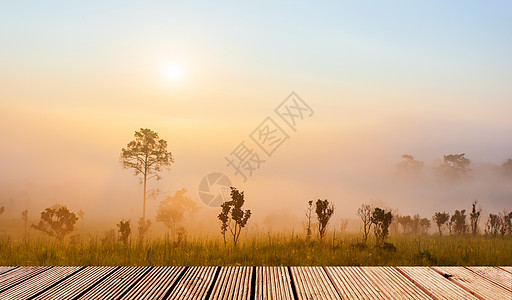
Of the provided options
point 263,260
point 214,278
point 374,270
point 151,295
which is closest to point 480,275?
point 374,270

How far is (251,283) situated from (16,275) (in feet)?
5.14

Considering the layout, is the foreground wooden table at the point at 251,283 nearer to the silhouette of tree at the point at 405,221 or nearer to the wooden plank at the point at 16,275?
the wooden plank at the point at 16,275

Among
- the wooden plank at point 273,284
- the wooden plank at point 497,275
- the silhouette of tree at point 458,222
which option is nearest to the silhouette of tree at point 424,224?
the silhouette of tree at point 458,222

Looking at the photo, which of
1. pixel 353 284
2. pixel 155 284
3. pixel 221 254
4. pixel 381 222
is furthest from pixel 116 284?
pixel 381 222

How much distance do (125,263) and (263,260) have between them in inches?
84.0

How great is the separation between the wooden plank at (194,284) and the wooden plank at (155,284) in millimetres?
55

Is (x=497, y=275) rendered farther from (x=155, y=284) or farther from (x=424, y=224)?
(x=424, y=224)

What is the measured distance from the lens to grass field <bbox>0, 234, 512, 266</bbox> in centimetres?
648

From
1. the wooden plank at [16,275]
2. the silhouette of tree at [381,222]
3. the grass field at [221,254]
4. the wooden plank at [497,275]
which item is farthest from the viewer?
the silhouette of tree at [381,222]

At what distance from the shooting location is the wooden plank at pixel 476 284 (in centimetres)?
239

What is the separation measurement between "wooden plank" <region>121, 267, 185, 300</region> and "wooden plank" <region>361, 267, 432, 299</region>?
1.25 m

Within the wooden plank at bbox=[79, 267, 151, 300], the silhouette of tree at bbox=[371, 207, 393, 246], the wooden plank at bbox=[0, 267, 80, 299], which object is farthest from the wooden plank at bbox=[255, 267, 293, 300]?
the silhouette of tree at bbox=[371, 207, 393, 246]

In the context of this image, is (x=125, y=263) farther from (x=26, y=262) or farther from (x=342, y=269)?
(x=342, y=269)

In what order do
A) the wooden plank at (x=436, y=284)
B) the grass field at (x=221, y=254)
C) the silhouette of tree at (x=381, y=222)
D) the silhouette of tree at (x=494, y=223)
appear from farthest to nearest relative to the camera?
the silhouette of tree at (x=494, y=223)
the silhouette of tree at (x=381, y=222)
the grass field at (x=221, y=254)
the wooden plank at (x=436, y=284)
